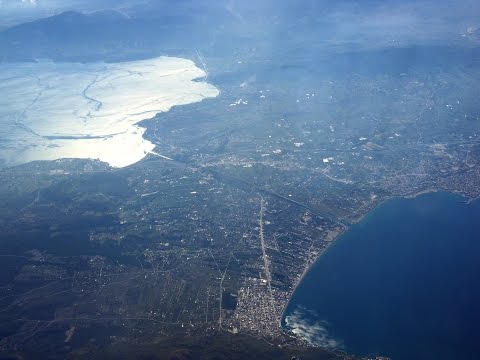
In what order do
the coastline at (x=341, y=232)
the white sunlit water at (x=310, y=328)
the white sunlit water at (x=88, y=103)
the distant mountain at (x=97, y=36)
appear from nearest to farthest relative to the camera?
the white sunlit water at (x=310, y=328) < the coastline at (x=341, y=232) < the white sunlit water at (x=88, y=103) < the distant mountain at (x=97, y=36)

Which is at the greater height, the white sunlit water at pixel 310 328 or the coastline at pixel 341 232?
the coastline at pixel 341 232

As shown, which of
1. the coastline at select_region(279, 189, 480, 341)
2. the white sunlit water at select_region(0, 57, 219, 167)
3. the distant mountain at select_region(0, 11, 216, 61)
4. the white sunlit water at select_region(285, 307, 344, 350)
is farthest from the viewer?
the distant mountain at select_region(0, 11, 216, 61)

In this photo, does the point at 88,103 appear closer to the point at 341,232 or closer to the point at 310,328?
the point at 341,232

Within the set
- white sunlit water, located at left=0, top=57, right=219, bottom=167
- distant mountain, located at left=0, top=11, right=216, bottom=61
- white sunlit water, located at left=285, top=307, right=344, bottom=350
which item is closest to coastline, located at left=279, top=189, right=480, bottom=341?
white sunlit water, located at left=285, top=307, right=344, bottom=350

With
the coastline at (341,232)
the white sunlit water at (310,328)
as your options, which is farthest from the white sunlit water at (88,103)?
the white sunlit water at (310,328)

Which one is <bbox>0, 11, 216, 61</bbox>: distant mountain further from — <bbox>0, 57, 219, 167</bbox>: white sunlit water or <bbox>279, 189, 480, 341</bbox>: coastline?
<bbox>279, 189, 480, 341</bbox>: coastline

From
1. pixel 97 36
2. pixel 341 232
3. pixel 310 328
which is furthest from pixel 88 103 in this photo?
pixel 310 328

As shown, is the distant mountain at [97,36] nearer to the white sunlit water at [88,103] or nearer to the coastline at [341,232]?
the white sunlit water at [88,103]

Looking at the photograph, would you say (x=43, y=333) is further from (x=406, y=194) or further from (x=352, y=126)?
(x=352, y=126)
